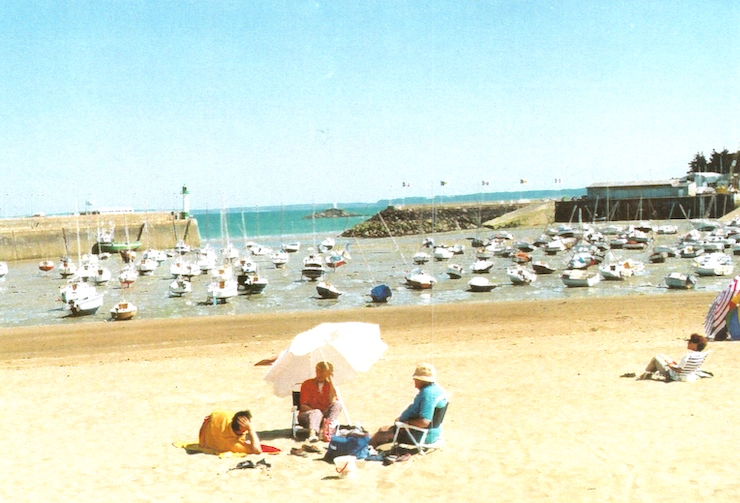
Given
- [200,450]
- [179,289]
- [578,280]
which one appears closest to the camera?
[200,450]

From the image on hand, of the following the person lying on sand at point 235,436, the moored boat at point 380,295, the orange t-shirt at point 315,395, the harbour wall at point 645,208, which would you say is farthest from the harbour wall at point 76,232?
the person lying on sand at point 235,436

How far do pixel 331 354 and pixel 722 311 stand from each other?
1062 centimetres

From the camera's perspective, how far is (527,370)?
49.4ft

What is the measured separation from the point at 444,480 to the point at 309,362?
A: 3.20 m

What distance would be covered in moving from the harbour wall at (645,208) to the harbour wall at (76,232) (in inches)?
1983

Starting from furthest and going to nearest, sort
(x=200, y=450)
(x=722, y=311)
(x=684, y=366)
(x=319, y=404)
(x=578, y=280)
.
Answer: (x=578, y=280) → (x=722, y=311) → (x=684, y=366) → (x=319, y=404) → (x=200, y=450)

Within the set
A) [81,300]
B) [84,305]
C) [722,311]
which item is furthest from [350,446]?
[81,300]

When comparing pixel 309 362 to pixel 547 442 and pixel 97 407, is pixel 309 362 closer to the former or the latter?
pixel 547 442

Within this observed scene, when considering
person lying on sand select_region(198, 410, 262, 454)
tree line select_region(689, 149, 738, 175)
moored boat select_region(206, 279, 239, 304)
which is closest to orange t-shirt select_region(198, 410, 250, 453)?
person lying on sand select_region(198, 410, 262, 454)

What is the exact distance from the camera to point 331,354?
1098 cm

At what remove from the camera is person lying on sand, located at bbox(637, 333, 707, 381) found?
1280 centimetres

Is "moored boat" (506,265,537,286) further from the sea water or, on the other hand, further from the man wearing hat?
the man wearing hat

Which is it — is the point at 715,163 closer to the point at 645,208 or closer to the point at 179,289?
the point at 645,208

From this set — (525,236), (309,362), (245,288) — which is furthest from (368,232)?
(309,362)
